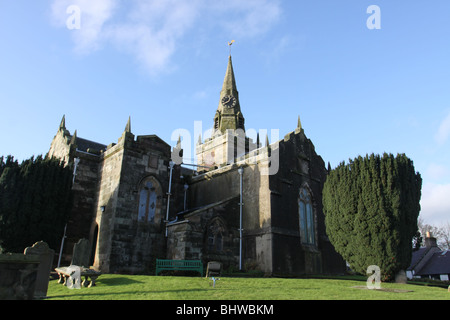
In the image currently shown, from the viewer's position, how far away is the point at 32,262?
8.49 meters

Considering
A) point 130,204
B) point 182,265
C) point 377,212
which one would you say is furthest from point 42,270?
point 377,212

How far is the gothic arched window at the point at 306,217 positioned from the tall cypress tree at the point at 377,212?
17.2 feet

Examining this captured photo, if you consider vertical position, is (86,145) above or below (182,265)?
above

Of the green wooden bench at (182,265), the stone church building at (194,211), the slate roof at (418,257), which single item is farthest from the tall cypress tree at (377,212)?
the slate roof at (418,257)

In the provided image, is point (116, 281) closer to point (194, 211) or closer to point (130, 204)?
point (130, 204)

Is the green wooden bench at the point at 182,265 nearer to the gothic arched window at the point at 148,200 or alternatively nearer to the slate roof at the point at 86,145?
the gothic arched window at the point at 148,200

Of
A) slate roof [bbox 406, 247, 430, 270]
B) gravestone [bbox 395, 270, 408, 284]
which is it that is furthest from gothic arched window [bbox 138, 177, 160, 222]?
slate roof [bbox 406, 247, 430, 270]

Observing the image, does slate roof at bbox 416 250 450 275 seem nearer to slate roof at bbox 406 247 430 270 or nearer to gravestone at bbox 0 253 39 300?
slate roof at bbox 406 247 430 270

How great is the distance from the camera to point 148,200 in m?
22.8

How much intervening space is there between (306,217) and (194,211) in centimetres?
903

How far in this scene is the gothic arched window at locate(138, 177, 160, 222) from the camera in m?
→ 22.3

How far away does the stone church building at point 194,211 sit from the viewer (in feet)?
69.6
